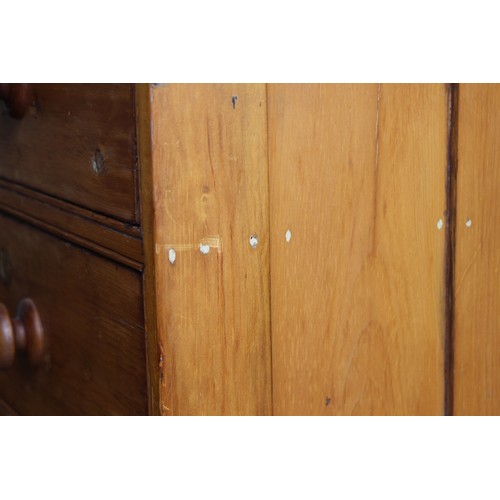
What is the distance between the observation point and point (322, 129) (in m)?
0.63

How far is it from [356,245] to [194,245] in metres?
0.14

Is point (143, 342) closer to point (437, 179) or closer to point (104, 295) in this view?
point (104, 295)

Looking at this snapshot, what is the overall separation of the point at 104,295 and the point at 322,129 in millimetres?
216

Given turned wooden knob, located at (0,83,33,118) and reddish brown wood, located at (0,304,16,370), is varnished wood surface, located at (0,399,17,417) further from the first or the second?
turned wooden knob, located at (0,83,33,118)

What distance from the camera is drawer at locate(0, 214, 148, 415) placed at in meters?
0.65

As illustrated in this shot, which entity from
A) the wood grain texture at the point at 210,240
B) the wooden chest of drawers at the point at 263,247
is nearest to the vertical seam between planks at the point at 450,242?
the wooden chest of drawers at the point at 263,247

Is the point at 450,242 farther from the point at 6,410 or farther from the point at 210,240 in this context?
the point at 6,410

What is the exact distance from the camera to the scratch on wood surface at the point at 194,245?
580mm

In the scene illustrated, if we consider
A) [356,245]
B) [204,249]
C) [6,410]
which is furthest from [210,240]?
[6,410]

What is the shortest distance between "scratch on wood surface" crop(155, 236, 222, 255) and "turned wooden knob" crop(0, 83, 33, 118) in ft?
0.82

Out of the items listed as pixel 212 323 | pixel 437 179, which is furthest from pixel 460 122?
pixel 212 323

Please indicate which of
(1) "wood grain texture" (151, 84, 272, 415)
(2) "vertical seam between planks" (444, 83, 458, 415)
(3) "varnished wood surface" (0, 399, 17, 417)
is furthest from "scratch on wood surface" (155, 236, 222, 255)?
(3) "varnished wood surface" (0, 399, 17, 417)

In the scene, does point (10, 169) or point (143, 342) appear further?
point (10, 169)

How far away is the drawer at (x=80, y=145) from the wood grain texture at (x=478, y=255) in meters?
0.27
